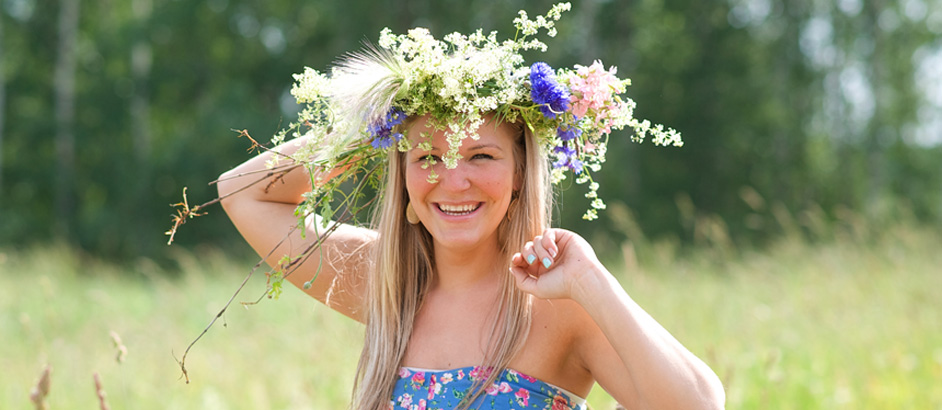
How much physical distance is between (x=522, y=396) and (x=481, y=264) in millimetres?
467

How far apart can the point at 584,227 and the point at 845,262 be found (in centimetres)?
953

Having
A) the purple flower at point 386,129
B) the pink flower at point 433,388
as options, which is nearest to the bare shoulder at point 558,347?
the pink flower at point 433,388

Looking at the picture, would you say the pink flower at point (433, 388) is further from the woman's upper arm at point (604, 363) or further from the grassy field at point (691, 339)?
the grassy field at point (691, 339)

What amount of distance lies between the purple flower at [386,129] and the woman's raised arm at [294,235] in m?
0.50

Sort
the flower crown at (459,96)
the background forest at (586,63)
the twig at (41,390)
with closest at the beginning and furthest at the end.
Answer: the twig at (41,390), the flower crown at (459,96), the background forest at (586,63)

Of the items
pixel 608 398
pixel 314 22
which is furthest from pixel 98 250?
pixel 608 398

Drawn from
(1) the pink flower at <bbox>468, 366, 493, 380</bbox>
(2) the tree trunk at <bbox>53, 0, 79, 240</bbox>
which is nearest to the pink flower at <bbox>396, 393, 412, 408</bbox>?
(1) the pink flower at <bbox>468, 366, 493, 380</bbox>

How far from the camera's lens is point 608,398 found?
4383mm

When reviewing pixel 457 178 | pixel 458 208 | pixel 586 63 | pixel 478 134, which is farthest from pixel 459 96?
pixel 586 63

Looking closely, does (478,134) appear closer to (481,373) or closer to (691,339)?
(481,373)

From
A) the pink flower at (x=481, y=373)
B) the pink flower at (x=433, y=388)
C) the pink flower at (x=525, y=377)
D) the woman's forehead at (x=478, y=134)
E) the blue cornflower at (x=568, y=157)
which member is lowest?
the pink flower at (x=433, y=388)

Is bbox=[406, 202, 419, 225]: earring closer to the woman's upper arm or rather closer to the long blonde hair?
the long blonde hair

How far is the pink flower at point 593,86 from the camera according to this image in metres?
2.43

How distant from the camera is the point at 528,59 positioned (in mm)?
16031
